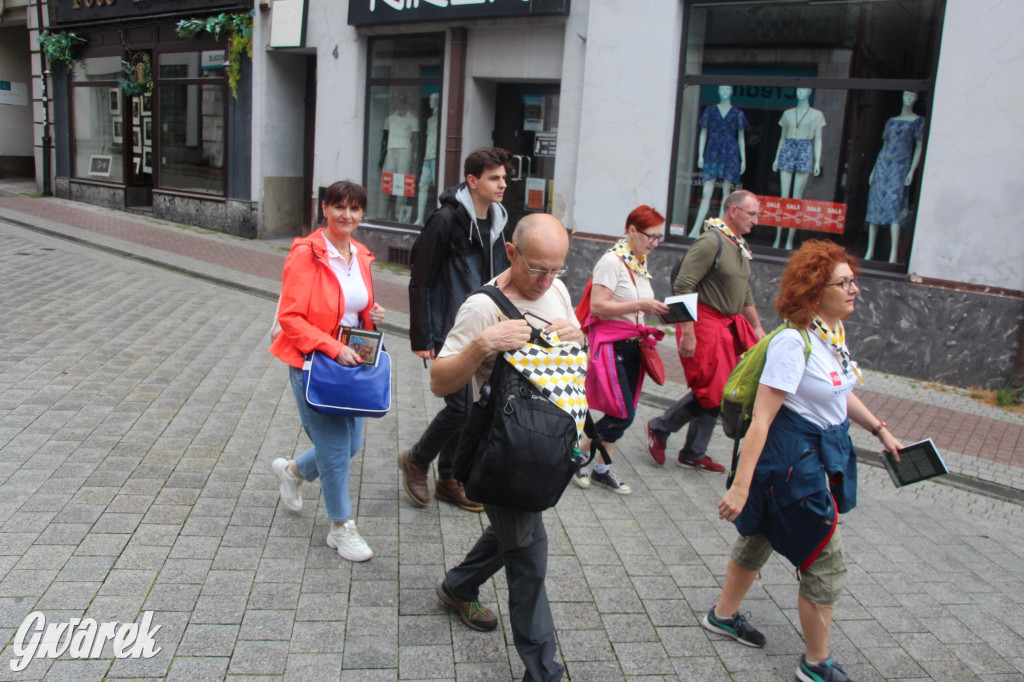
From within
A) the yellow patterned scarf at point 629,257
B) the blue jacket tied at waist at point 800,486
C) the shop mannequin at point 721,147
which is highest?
the shop mannequin at point 721,147

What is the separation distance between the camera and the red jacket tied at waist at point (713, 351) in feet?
17.9

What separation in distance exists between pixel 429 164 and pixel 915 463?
10.6m

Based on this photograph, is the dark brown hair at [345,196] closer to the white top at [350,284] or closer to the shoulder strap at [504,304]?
the white top at [350,284]

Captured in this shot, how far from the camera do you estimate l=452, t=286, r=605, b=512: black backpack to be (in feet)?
9.52

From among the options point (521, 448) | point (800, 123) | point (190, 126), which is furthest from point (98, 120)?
point (521, 448)

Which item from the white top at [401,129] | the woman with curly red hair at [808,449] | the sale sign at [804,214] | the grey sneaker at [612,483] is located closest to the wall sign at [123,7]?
the white top at [401,129]

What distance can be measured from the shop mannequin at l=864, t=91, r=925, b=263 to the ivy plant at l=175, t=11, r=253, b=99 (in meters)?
10.5

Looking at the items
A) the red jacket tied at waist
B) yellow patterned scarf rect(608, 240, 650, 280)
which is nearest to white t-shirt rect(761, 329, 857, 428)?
yellow patterned scarf rect(608, 240, 650, 280)

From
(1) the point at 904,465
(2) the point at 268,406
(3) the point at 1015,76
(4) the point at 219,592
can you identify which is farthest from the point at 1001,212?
(4) the point at 219,592

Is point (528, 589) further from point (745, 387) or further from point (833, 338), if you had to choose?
point (833, 338)

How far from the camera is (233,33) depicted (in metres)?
15.0

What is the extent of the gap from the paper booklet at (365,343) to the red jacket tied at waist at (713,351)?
7.38 ft

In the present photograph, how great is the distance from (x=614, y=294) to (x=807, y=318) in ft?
6.09

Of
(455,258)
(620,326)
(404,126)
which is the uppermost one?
(404,126)
